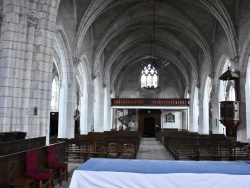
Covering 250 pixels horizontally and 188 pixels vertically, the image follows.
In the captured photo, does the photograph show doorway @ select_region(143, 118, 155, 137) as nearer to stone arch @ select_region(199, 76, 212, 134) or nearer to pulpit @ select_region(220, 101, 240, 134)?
stone arch @ select_region(199, 76, 212, 134)

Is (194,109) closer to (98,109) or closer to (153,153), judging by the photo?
(98,109)

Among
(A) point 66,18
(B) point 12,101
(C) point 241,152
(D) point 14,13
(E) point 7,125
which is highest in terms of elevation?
(A) point 66,18

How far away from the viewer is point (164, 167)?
4258 millimetres

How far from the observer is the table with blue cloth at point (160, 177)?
3.86m

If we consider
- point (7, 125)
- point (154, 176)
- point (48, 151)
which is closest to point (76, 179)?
point (154, 176)

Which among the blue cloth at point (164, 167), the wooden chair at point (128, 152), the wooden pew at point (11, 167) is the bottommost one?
the wooden chair at point (128, 152)

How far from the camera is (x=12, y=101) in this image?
32.0ft

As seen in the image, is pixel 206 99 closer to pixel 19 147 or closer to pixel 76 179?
pixel 19 147

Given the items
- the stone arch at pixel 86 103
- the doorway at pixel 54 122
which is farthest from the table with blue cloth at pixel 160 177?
the doorway at pixel 54 122

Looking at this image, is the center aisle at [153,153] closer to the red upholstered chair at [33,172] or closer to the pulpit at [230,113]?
the pulpit at [230,113]

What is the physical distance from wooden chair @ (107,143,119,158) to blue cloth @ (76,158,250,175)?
650 cm

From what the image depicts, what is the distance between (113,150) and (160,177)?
778cm

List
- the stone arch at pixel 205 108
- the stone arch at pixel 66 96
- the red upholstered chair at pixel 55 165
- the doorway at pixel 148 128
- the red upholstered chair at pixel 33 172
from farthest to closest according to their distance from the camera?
the doorway at pixel 148 128
the stone arch at pixel 205 108
the stone arch at pixel 66 96
the red upholstered chair at pixel 55 165
the red upholstered chair at pixel 33 172

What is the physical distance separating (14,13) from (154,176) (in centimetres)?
901
